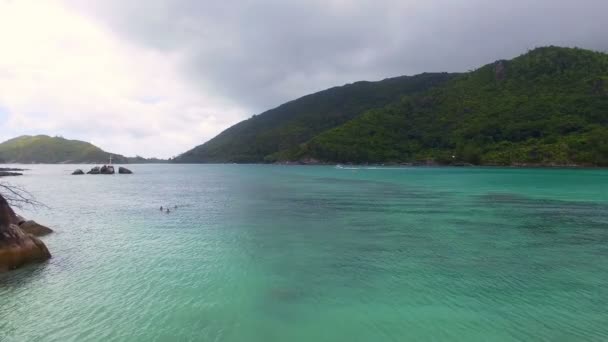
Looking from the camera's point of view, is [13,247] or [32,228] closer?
[13,247]

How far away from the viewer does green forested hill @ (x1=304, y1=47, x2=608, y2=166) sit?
134m

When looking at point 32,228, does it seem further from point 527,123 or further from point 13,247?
point 527,123

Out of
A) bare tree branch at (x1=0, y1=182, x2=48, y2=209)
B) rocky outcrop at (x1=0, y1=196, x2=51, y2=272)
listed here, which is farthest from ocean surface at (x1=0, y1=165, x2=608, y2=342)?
bare tree branch at (x1=0, y1=182, x2=48, y2=209)

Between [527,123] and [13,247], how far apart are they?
184022 millimetres

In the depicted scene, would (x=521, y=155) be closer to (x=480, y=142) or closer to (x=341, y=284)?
(x=480, y=142)

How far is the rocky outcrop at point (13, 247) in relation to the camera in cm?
1457

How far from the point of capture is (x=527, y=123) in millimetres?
153000

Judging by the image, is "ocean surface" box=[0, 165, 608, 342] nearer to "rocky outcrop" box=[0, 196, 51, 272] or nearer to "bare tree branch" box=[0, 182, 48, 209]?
"rocky outcrop" box=[0, 196, 51, 272]

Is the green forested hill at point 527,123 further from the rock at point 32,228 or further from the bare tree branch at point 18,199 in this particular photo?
the bare tree branch at point 18,199

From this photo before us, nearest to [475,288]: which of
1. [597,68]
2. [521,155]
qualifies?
[521,155]

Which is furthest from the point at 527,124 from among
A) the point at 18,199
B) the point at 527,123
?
the point at 18,199

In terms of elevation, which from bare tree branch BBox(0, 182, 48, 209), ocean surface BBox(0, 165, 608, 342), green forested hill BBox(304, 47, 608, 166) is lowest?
ocean surface BBox(0, 165, 608, 342)

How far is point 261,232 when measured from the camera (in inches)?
946

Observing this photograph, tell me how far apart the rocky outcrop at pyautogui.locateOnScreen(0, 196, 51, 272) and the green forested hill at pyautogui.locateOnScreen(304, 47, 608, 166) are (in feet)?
526
